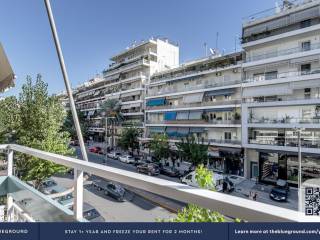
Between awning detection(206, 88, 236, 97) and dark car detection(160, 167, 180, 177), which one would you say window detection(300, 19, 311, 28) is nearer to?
awning detection(206, 88, 236, 97)

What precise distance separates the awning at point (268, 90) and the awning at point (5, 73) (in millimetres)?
20225

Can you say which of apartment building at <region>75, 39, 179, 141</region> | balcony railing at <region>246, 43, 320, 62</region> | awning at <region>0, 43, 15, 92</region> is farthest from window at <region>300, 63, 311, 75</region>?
apartment building at <region>75, 39, 179, 141</region>

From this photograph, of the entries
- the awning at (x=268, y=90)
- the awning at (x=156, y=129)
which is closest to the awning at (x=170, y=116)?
the awning at (x=156, y=129)

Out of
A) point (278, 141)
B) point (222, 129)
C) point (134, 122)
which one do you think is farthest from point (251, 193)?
point (134, 122)

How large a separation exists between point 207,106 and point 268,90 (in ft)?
23.1

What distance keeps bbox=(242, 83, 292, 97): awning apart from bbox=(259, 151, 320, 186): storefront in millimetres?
4918

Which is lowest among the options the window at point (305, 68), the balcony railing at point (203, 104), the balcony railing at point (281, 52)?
the balcony railing at point (203, 104)

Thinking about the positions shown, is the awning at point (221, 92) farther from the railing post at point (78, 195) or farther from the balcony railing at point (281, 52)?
the railing post at point (78, 195)

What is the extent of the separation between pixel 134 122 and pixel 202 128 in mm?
13869

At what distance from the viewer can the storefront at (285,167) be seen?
755 inches

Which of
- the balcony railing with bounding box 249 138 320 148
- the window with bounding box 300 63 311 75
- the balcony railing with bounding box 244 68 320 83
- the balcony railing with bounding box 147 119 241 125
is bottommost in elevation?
the balcony railing with bounding box 249 138 320 148

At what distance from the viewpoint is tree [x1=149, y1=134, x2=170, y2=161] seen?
28.3m

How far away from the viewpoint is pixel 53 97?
10781mm

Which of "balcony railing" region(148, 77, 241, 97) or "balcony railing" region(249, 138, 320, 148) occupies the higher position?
"balcony railing" region(148, 77, 241, 97)
